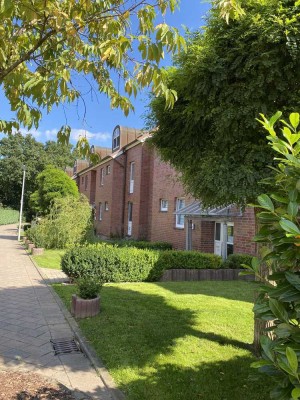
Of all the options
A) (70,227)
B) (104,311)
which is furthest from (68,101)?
(70,227)

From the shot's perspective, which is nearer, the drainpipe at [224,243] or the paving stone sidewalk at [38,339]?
the paving stone sidewalk at [38,339]

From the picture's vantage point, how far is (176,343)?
5.32 meters

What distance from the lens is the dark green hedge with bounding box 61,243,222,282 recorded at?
10.2 metres

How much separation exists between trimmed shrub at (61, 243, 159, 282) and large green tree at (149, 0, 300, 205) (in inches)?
238

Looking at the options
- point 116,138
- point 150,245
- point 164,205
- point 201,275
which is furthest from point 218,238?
point 116,138

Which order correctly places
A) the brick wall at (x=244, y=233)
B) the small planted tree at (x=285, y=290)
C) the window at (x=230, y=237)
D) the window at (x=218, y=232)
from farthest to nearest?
the window at (x=218, y=232) → the window at (x=230, y=237) → the brick wall at (x=244, y=233) → the small planted tree at (x=285, y=290)

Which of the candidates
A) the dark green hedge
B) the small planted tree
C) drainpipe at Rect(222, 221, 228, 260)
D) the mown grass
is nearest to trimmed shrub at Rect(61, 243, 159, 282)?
the dark green hedge

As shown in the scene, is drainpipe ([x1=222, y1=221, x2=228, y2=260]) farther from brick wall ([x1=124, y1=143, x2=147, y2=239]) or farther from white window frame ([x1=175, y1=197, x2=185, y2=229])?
brick wall ([x1=124, y1=143, x2=147, y2=239])

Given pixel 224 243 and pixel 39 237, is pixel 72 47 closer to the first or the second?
pixel 224 243

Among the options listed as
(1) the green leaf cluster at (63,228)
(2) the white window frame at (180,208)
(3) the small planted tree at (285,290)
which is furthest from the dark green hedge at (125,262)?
(1) the green leaf cluster at (63,228)

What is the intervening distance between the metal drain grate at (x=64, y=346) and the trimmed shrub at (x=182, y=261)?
5.59 m

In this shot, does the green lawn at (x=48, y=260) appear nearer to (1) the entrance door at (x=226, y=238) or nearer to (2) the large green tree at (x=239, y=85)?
(1) the entrance door at (x=226, y=238)

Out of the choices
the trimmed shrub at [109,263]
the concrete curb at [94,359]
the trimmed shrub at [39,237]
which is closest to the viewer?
the concrete curb at [94,359]

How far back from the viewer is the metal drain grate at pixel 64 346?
17.4 feet
